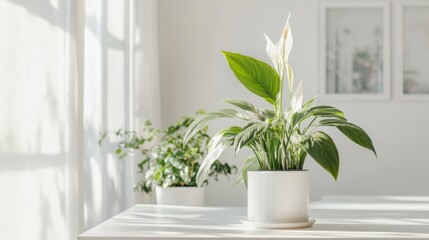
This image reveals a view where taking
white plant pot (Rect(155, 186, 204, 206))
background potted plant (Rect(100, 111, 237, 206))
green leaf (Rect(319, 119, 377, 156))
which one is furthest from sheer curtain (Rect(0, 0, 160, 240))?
green leaf (Rect(319, 119, 377, 156))

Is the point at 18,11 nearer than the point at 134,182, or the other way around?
the point at 18,11

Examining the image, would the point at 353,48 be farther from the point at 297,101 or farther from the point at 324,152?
the point at 324,152

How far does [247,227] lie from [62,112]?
119 centimetres

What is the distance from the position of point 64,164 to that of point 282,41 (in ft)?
4.13

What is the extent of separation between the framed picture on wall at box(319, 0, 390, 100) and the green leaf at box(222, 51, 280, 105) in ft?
11.0

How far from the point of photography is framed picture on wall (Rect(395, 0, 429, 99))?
5.44 m

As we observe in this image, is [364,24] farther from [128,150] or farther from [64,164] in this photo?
[64,164]

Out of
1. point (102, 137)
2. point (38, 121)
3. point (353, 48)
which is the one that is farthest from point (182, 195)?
point (353, 48)

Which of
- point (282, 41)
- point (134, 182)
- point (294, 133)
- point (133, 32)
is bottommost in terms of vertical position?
point (134, 182)

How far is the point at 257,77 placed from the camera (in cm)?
215

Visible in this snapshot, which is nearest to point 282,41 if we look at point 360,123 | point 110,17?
point 110,17

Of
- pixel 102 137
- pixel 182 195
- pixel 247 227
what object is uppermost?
pixel 102 137

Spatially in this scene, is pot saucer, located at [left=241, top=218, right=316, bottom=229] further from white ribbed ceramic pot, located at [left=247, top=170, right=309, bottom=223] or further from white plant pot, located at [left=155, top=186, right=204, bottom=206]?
white plant pot, located at [left=155, top=186, right=204, bottom=206]

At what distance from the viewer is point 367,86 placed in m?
5.47
